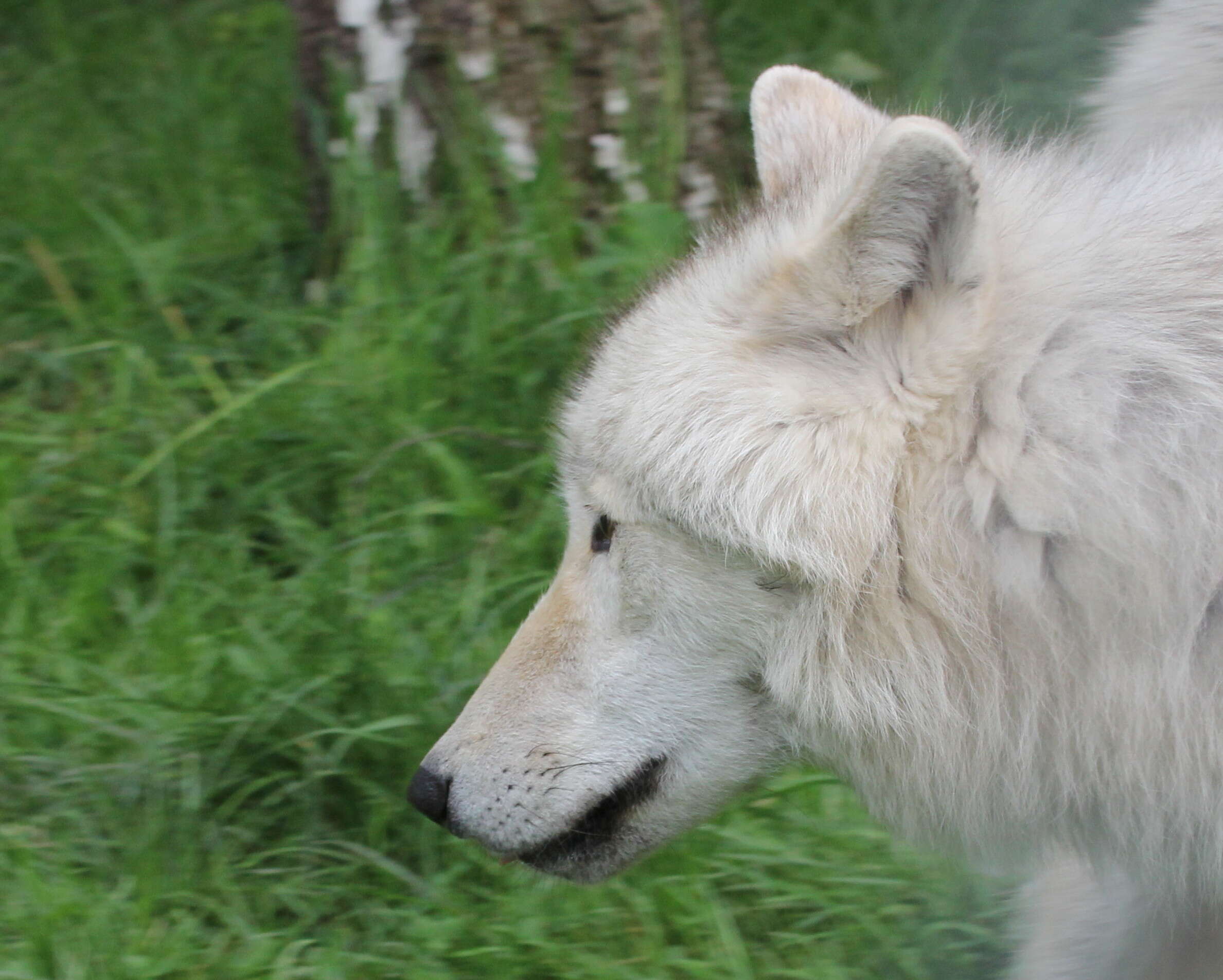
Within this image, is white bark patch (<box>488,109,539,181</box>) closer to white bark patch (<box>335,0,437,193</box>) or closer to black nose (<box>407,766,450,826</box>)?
white bark patch (<box>335,0,437,193</box>)

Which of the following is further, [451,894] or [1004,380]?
[451,894]

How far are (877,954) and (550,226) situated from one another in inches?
104

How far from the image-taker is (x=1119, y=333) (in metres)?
2.19

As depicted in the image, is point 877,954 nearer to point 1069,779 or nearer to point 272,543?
point 1069,779

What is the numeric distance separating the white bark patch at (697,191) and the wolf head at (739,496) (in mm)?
2137

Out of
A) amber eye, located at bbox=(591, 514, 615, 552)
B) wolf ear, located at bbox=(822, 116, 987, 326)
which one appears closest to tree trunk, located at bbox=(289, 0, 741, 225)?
amber eye, located at bbox=(591, 514, 615, 552)

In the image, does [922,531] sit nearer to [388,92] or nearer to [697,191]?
[697,191]

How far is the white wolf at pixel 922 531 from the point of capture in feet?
7.09

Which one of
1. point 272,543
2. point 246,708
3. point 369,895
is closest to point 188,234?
point 272,543

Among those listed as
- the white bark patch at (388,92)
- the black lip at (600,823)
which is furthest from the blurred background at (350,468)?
the black lip at (600,823)

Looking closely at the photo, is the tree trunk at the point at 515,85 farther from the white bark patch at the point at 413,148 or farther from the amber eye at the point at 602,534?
the amber eye at the point at 602,534

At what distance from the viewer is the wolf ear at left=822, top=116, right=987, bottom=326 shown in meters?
2.05

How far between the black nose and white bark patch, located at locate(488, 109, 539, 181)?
269 cm

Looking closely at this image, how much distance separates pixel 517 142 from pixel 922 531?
309cm
